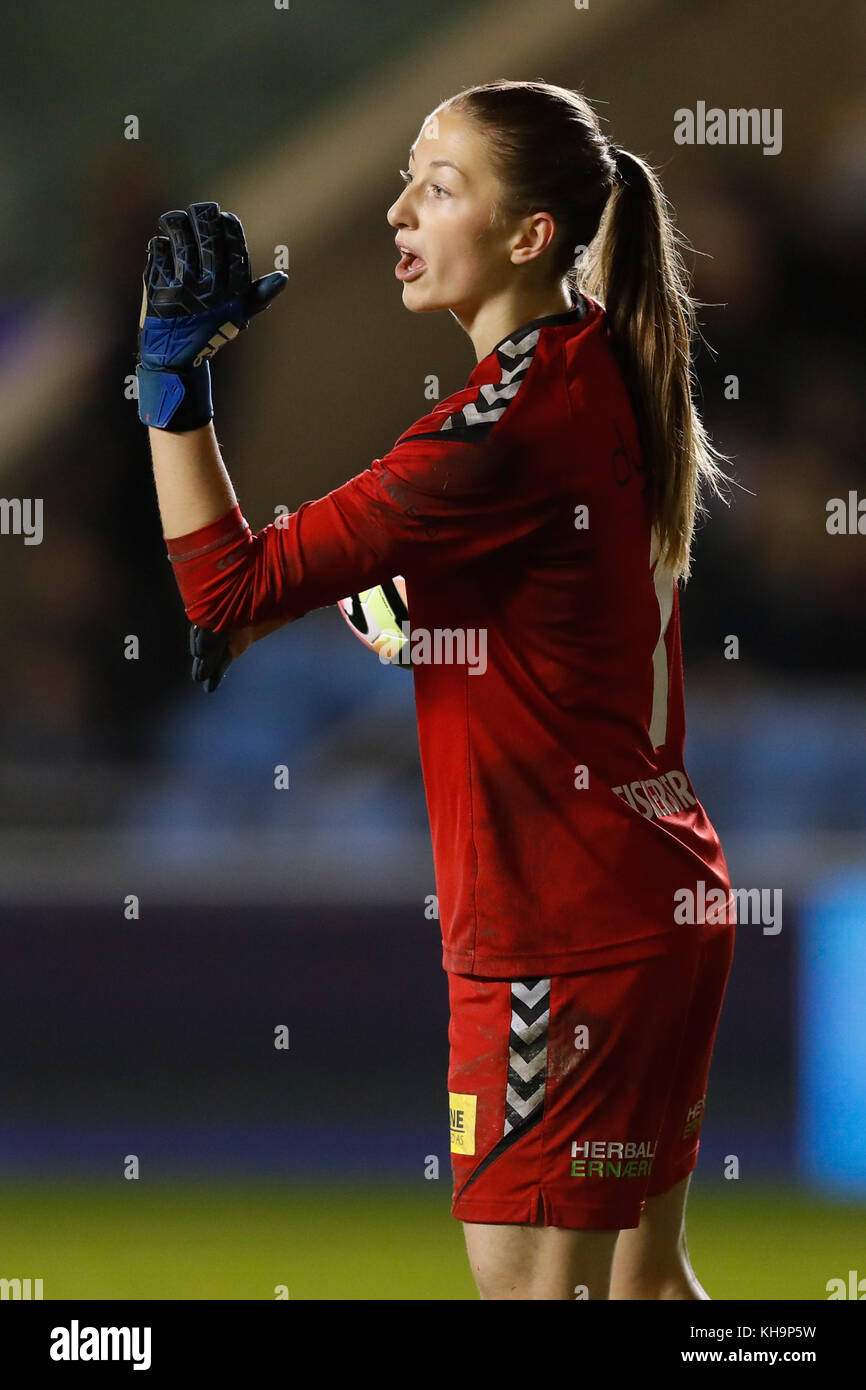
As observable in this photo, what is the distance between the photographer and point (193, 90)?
A: 530 cm

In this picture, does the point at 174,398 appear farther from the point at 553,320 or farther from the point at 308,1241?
the point at 308,1241

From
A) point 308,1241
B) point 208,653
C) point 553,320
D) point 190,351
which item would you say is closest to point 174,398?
point 190,351

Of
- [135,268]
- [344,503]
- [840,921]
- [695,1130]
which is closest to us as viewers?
[344,503]

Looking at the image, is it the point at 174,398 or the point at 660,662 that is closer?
the point at 174,398

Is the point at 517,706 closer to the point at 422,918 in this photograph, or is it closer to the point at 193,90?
the point at 422,918

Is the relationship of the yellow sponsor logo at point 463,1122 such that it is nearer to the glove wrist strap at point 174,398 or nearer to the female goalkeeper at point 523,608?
the female goalkeeper at point 523,608

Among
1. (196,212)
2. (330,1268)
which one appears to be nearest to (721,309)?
(330,1268)

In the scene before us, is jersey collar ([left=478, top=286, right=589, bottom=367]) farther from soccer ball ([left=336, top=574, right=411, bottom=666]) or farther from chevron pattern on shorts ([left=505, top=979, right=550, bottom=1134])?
chevron pattern on shorts ([left=505, top=979, right=550, bottom=1134])

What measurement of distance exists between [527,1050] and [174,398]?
26.9 inches

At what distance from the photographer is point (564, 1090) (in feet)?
5.31

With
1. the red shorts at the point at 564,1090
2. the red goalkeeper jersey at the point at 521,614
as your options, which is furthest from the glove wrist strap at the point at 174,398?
the red shorts at the point at 564,1090

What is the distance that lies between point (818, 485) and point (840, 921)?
1.46 m

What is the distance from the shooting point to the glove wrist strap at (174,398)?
1.61m

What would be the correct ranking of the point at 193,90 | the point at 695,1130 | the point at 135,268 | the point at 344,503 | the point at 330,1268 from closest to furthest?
the point at 344,503 → the point at 695,1130 → the point at 330,1268 → the point at 135,268 → the point at 193,90
